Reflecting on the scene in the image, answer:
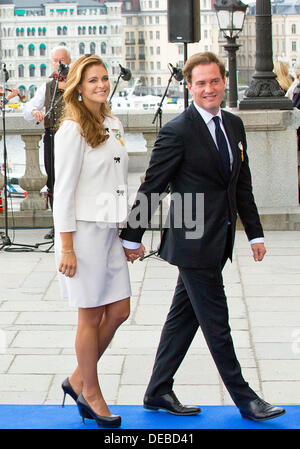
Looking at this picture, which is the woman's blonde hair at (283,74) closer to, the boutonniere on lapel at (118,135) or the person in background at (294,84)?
the person in background at (294,84)

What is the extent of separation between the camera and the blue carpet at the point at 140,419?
3893 mm

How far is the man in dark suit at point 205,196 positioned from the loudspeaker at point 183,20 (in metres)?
5.26

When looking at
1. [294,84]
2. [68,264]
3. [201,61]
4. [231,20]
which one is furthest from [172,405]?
[231,20]

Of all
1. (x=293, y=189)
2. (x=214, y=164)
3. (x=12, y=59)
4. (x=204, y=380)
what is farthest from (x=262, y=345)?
(x=12, y=59)

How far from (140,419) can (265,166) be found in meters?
5.66

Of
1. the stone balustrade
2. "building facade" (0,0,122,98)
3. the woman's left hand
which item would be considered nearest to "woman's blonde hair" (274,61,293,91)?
the stone balustrade

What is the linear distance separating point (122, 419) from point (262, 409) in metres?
0.59

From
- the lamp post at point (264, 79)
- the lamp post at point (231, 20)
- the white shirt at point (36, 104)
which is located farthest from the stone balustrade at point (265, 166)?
the lamp post at point (231, 20)

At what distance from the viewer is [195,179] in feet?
12.5

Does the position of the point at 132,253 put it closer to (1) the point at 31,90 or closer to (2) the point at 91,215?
(2) the point at 91,215

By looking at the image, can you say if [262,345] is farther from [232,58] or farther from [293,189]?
[232,58]

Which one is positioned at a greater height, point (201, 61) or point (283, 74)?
point (201, 61)

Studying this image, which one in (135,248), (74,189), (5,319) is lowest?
(5,319)

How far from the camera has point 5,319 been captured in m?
6.03
